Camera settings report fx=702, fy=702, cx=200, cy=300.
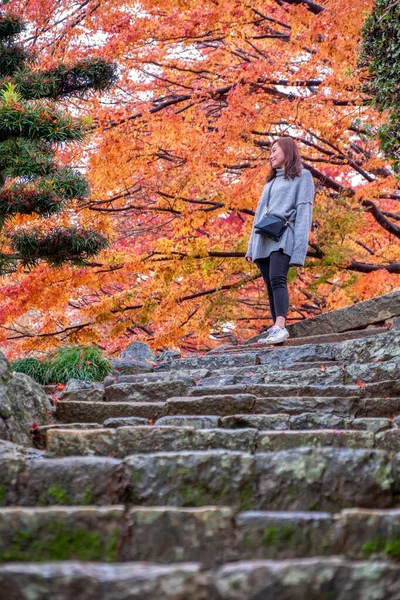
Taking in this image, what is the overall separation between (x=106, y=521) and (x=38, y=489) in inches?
23.2

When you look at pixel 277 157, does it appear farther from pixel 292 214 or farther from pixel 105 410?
pixel 105 410

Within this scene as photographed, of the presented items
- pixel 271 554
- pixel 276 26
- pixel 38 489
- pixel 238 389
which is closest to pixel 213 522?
pixel 271 554

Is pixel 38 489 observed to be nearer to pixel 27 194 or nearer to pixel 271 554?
pixel 271 554

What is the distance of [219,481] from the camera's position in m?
2.50

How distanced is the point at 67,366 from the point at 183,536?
4.05 m

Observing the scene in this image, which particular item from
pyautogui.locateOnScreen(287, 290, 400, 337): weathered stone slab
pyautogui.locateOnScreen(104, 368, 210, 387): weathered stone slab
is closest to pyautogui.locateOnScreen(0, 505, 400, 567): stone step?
pyautogui.locateOnScreen(104, 368, 210, 387): weathered stone slab

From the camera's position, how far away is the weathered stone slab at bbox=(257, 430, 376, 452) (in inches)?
117

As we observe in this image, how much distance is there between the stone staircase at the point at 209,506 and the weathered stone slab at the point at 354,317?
131 inches

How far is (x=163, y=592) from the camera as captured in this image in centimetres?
155

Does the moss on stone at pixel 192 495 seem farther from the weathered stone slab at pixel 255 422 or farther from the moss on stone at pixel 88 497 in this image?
the weathered stone slab at pixel 255 422

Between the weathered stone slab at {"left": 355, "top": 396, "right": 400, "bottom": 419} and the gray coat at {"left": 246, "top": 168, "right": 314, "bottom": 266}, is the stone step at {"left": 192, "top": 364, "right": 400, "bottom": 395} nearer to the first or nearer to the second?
the weathered stone slab at {"left": 355, "top": 396, "right": 400, "bottom": 419}

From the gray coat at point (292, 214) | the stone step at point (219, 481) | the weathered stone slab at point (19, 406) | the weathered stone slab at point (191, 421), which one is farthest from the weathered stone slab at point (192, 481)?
the gray coat at point (292, 214)

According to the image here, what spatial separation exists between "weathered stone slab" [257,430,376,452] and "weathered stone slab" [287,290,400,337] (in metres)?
4.36

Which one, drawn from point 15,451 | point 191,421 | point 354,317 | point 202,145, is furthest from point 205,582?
point 202,145
